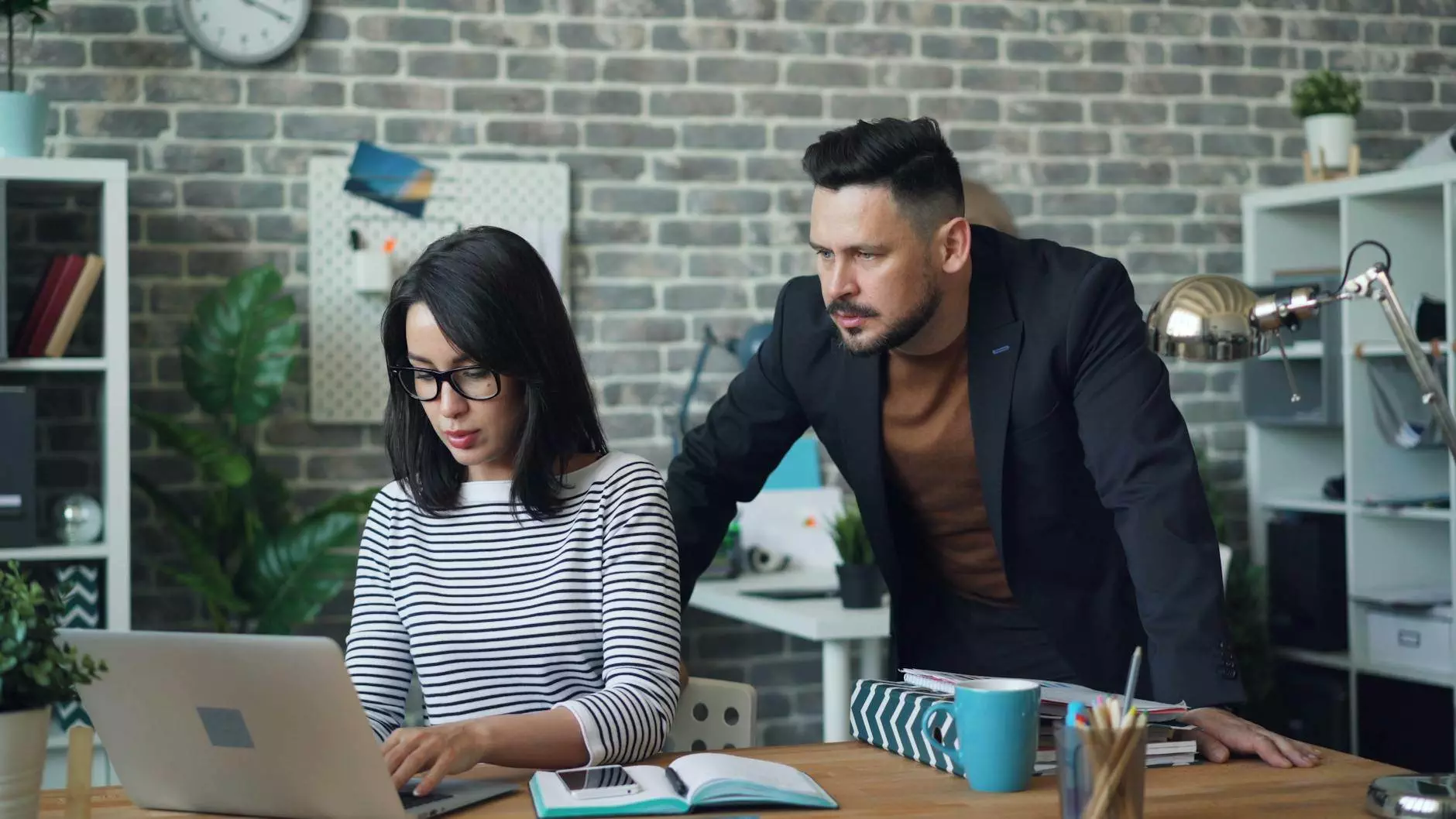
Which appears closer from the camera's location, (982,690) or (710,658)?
(982,690)

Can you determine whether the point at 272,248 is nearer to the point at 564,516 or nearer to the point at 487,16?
the point at 487,16

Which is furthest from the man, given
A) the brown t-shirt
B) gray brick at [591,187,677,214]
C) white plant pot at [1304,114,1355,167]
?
white plant pot at [1304,114,1355,167]

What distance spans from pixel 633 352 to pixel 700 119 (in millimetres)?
624

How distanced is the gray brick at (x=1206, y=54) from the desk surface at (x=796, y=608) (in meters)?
1.79

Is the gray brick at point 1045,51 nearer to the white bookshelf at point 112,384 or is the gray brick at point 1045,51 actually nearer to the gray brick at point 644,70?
the gray brick at point 644,70

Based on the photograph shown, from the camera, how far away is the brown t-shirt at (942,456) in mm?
2088

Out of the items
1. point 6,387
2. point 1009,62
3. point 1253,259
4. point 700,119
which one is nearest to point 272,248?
point 6,387

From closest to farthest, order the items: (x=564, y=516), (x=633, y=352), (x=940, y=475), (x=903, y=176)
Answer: (x=564, y=516) → (x=903, y=176) → (x=940, y=475) → (x=633, y=352)

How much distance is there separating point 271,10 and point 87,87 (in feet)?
1.49

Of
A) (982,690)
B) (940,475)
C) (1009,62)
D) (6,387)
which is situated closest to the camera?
(982,690)

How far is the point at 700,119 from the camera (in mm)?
3867

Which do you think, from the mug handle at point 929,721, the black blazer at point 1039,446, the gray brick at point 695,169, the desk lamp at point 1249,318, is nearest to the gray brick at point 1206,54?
the gray brick at point 695,169

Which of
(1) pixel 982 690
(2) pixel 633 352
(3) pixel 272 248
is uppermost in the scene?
(3) pixel 272 248

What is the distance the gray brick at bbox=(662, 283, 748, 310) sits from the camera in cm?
386
